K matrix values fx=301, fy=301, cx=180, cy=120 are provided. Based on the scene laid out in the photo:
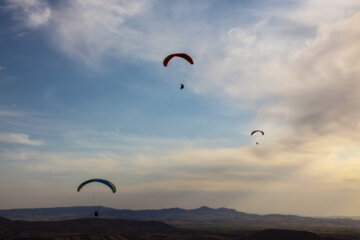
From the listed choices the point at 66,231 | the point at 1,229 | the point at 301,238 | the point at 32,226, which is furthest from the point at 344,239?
the point at 1,229

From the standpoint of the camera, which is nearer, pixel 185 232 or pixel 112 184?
pixel 112 184

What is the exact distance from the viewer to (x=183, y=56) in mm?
42625

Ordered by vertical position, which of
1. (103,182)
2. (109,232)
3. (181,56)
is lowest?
(109,232)

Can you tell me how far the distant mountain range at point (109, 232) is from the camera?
101 metres

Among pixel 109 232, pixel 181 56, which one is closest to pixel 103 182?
pixel 181 56

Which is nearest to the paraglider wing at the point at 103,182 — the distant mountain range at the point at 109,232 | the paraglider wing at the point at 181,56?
the paraglider wing at the point at 181,56

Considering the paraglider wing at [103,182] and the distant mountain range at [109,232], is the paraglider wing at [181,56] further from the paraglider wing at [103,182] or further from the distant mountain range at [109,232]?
the distant mountain range at [109,232]

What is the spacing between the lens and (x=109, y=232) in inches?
4968

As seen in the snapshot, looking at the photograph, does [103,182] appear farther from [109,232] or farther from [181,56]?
[109,232]

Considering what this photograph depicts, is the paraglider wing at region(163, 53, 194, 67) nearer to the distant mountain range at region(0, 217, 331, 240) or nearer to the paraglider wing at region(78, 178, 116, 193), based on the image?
the paraglider wing at region(78, 178, 116, 193)

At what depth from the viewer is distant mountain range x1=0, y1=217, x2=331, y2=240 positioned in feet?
333

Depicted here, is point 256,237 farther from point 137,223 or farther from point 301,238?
point 137,223

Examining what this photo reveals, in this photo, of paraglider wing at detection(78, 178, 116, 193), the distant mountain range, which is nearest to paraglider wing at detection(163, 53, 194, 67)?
paraglider wing at detection(78, 178, 116, 193)

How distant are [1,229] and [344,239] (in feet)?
457
